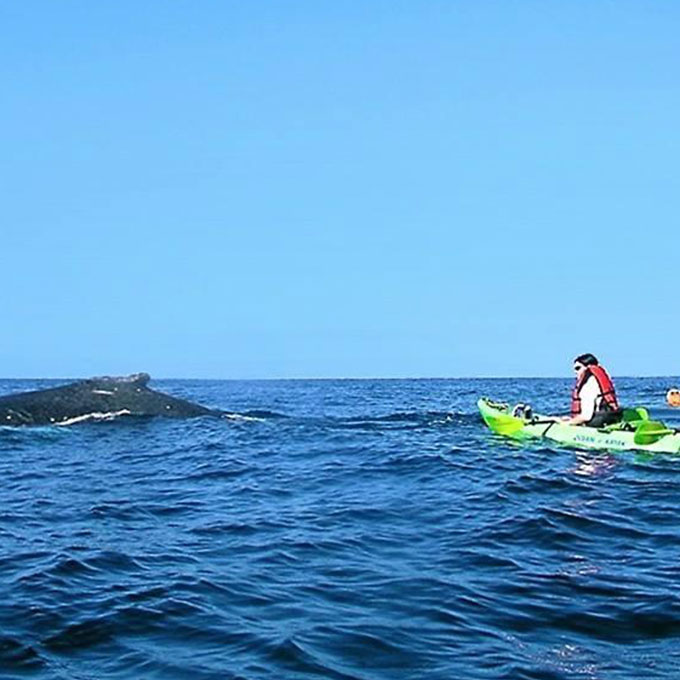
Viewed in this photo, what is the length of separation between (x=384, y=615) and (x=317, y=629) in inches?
26.9

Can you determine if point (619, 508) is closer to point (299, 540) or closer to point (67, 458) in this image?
point (299, 540)

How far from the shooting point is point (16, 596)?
862 centimetres

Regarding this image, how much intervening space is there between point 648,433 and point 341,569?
1207 cm

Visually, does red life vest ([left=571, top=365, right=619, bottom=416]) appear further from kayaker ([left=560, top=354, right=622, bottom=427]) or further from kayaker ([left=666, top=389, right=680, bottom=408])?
kayaker ([left=666, top=389, right=680, bottom=408])

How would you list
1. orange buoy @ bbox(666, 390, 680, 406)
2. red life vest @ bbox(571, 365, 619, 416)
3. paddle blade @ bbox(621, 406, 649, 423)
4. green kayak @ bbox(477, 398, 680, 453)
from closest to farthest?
green kayak @ bbox(477, 398, 680, 453), orange buoy @ bbox(666, 390, 680, 406), red life vest @ bbox(571, 365, 619, 416), paddle blade @ bbox(621, 406, 649, 423)

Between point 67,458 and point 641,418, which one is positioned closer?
point 67,458

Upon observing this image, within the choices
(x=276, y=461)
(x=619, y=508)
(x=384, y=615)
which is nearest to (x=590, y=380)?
(x=276, y=461)

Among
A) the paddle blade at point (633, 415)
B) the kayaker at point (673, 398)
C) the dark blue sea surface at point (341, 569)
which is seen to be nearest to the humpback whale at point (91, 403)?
the dark blue sea surface at point (341, 569)

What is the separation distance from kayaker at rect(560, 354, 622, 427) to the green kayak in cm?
25

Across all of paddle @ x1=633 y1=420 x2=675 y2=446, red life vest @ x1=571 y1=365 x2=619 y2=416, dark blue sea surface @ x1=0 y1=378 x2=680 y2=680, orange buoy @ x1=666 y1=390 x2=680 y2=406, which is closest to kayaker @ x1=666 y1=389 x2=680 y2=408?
orange buoy @ x1=666 y1=390 x2=680 y2=406

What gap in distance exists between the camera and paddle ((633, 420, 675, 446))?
66.0ft

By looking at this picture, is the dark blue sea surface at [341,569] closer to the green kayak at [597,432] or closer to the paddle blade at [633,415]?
the green kayak at [597,432]

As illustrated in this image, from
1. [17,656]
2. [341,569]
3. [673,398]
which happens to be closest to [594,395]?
[673,398]

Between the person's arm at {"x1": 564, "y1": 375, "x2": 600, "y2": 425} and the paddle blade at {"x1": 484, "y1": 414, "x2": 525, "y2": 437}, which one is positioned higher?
the person's arm at {"x1": 564, "y1": 375, "x2": 600, "y2": 425}
